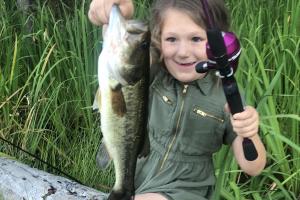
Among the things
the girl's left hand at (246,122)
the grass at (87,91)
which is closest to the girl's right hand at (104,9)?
the girl's left hand at (246,122)

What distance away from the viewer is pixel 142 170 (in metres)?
2.62

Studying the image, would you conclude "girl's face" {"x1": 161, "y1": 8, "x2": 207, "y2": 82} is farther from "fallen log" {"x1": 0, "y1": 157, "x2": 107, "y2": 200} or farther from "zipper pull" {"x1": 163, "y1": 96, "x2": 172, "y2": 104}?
"fallen log" {"x1": 0, "y1": 157, "x2": 107, "y2": 200}

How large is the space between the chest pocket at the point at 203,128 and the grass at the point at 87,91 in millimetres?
443

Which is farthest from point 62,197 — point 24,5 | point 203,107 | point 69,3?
point 69,3

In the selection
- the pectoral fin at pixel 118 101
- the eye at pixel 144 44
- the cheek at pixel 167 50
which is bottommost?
the pectoral fin at pixel 118 101

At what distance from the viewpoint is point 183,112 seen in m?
2.49

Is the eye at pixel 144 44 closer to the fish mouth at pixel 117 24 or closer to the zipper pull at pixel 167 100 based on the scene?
the fish mouth at pixel 117 24

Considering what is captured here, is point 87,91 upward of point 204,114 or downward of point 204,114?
downward

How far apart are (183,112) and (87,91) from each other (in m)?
1.49

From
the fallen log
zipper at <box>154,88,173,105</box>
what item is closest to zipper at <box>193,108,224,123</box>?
zipper at <box>154,88,173,105</box>

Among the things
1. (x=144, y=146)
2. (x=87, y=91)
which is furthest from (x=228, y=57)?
(x=87, y=91)

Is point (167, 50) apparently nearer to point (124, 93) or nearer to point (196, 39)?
point (196, 39)

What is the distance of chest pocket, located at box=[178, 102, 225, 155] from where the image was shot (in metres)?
2.47

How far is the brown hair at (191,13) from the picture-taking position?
238 cm
